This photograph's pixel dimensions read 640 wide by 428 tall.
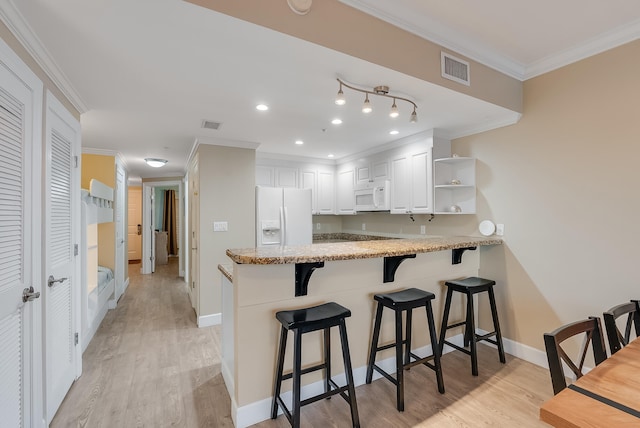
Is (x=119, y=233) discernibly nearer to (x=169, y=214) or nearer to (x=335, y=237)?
(x=335, y=237)

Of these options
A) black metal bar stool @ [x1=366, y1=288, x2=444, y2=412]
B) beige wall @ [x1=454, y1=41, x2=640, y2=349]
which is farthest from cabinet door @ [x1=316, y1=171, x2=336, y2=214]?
black metal bar stool @ [x1=366, y1=288, x2=444, y2=412]

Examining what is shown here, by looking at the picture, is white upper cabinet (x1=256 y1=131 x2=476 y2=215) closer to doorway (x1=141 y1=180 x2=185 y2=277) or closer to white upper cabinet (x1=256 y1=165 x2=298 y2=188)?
white upper cabinet (x1=256 y1=165 x2=298 y2=188)

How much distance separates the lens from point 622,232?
2186 millimetres

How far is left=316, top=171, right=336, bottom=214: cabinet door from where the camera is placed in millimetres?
5203

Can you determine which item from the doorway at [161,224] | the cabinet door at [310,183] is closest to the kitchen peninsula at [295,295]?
the cabinet door at [310,183]

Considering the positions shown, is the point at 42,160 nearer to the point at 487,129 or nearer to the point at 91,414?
the point at 91,414

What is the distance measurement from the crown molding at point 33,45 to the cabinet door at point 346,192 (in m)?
3.61

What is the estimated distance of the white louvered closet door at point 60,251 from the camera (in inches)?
73.8

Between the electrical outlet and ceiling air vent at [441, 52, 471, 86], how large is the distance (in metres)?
2.93

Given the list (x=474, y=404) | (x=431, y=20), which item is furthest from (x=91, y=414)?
(x=431, y=20)

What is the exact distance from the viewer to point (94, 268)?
12.0 feet

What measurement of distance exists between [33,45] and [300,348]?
2289mm

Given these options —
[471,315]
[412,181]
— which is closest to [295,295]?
[471,315]

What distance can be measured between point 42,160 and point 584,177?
12.7ft
